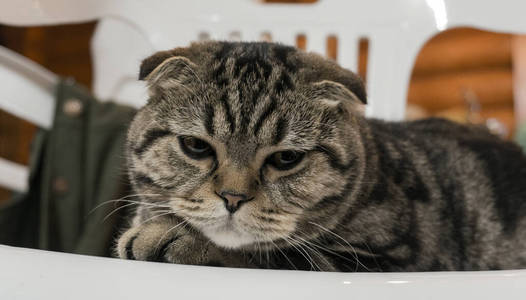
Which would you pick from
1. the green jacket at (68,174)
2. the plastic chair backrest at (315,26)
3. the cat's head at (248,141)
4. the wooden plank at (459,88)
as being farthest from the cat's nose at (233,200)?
the wooden plank at (459,88)

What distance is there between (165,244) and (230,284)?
12.3 inches

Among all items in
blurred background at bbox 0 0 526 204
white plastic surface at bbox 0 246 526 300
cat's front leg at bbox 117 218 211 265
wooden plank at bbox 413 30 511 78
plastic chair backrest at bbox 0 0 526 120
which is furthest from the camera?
wooden plank at bbox 413 30 511 78

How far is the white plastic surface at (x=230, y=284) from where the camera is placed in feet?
1.68

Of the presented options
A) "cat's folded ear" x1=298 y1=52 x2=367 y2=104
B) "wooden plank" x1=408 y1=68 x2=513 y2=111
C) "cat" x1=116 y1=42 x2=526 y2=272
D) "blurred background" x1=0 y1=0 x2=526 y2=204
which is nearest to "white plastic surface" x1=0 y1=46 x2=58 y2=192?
"cat" x1=116 y1=42 x2=526 y2=272

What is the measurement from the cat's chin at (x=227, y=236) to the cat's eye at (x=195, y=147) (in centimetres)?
13

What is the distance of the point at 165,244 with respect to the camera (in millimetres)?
806

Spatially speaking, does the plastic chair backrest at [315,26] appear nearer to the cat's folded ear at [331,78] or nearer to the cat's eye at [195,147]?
the cat's folded ear at [331,78]

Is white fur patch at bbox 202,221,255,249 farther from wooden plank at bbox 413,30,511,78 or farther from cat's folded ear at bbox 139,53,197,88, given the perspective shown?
wooden plank at bbox 413,30,511,78

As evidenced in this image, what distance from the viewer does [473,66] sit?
9.66ft

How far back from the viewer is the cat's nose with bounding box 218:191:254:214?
0.80 m

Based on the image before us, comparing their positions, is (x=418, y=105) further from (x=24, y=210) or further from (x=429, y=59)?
(x=24, y=210)

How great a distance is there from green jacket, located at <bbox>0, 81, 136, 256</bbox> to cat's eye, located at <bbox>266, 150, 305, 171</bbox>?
26.5 inches

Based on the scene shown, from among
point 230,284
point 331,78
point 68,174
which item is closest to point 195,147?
point 331,78

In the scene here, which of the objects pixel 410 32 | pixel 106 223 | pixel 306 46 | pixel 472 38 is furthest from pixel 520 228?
pixel 472 38
